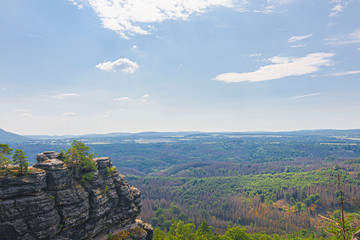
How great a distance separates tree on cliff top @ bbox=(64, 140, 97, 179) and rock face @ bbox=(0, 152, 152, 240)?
2.16 metres

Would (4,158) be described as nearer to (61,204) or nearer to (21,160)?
(21,160)

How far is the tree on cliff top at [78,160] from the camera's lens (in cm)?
4700

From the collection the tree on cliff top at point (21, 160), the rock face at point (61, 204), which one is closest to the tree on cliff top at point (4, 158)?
the tree on cliff top at point (21, 160)

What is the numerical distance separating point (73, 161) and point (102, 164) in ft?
28.3

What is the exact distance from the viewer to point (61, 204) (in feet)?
134

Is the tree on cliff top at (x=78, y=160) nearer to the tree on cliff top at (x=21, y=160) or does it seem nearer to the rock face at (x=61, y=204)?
the rock face at (x=61, y=204)

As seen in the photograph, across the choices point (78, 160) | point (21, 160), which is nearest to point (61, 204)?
point (78, 160)

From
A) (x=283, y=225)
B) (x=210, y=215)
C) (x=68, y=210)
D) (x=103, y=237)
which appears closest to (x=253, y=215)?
(x=283, y=225)

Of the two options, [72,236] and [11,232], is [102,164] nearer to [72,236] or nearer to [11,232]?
[72,236]

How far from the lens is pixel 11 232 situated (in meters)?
34.3

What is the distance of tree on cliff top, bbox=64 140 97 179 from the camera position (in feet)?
154

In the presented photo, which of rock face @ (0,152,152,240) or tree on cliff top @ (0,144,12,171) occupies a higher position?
tree on cliff top @ (0,144,12,171)

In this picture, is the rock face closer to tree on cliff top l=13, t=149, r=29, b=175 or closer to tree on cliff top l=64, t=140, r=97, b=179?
tree on cliff top l=13, t=149, r=29, b=175

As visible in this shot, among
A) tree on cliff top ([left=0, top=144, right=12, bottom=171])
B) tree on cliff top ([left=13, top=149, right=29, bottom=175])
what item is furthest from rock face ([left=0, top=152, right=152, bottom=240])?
tree on cliff top ([left=0, top=144, right=12, bottom=171])
